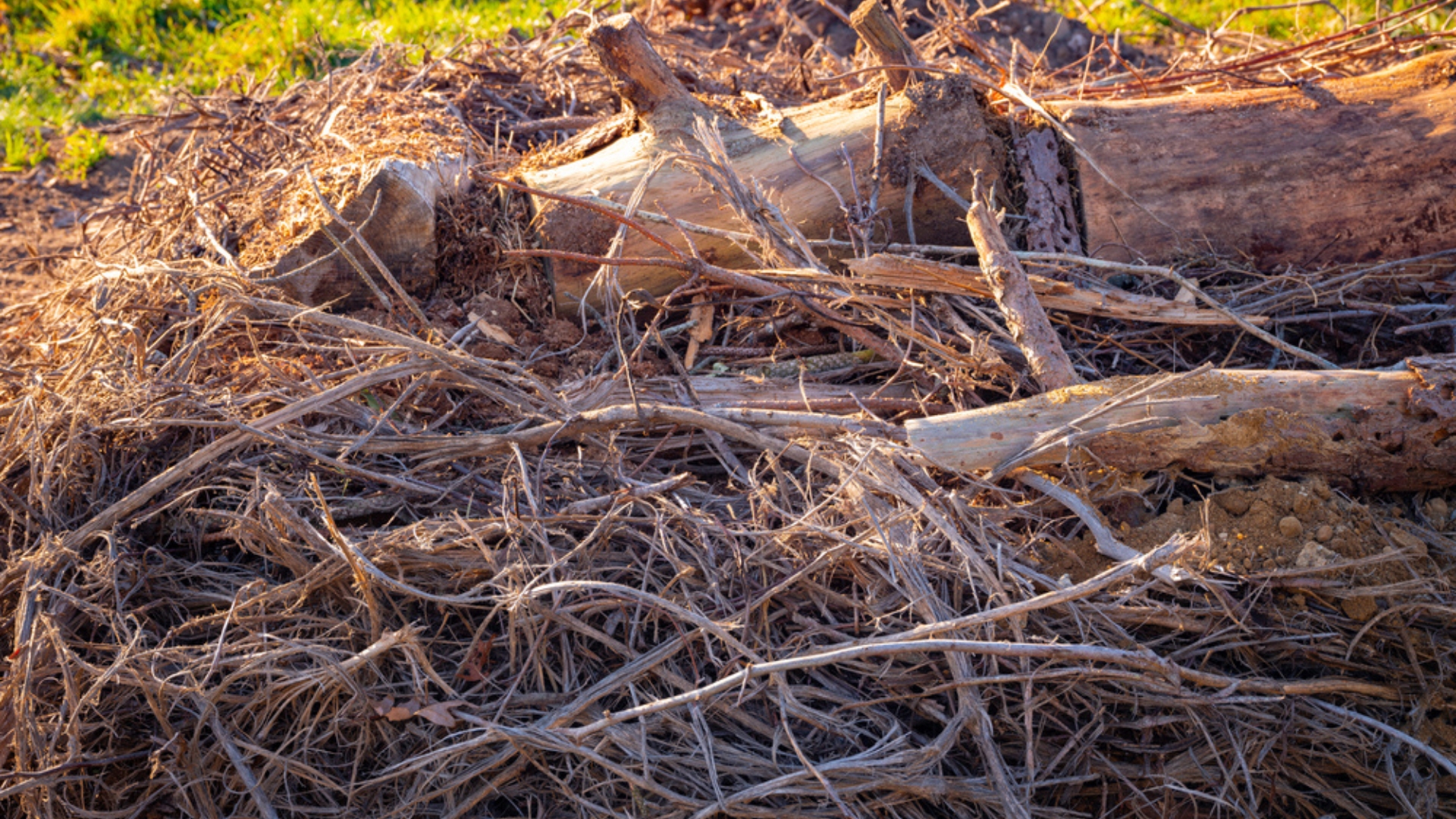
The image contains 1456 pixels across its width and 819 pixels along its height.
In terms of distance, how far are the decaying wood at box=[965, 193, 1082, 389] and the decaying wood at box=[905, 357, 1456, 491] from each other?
5.0 inches

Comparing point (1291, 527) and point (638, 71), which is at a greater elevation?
point (638, 71)

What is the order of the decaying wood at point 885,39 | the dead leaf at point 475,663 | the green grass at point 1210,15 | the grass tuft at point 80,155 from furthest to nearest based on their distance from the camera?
the green grass at point 1210,15 → the grass tuft at point 80,155 → the decaying wood at point 885,39 → the dead leaf at point 475,663

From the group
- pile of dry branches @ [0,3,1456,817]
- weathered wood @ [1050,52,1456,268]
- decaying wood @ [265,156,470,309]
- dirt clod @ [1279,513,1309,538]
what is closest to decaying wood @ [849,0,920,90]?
weathered wood @ [1050,52,1456,268]

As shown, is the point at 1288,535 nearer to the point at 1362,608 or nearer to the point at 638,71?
the point at 1362,608

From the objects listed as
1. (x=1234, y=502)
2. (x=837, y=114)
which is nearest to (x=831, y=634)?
(x=1234, y=502)

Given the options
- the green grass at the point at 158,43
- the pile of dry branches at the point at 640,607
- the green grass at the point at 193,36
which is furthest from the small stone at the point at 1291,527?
the green grass at the point at 158,43

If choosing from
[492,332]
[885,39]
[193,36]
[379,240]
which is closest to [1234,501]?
[885,39]

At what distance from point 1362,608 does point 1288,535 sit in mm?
220

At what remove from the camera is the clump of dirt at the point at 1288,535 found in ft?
→ 6.64

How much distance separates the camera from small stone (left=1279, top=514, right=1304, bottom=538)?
2.06 meters

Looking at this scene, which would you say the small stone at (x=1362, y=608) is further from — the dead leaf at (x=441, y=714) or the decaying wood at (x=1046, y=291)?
the dead leaf at (x=441, y=714)

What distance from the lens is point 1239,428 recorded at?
2.11 meters

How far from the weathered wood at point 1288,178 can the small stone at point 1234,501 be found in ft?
3.40

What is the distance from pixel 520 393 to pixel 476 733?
3.05ft
